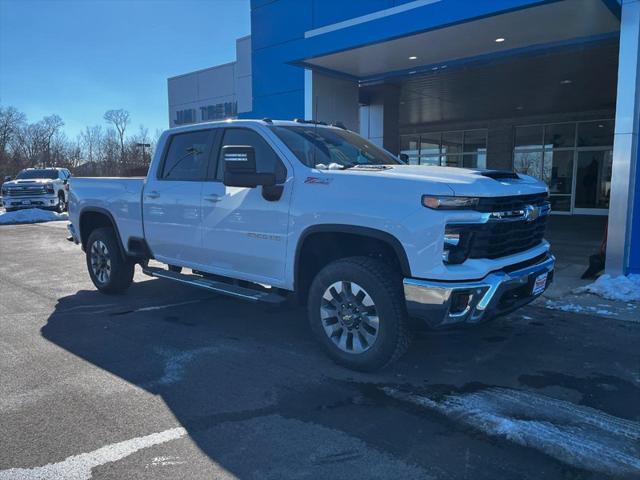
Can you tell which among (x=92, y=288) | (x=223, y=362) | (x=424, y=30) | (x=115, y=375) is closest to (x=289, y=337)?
(x=223, y=362)

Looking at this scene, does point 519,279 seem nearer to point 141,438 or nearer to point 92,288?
point 141,438

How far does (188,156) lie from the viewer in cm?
587

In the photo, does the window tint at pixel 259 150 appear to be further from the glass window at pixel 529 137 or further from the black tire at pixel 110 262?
the glass window at pixel 529 137

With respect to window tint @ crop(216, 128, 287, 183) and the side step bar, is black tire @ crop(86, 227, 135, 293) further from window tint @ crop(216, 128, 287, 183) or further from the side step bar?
window tint @ crop(216, 128, 287, 183)

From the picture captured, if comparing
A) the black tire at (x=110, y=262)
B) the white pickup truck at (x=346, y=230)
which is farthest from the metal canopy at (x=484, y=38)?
the black tire at (x=110, y=262)

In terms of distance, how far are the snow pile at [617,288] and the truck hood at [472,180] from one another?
310 centimetres

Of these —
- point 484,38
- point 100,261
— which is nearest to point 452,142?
point 484,38

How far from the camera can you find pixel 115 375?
4219 millimetres

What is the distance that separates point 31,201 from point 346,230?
21483 millimetres

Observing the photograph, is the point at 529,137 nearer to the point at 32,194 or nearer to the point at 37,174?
the point at 32,194

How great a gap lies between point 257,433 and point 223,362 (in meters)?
1.33

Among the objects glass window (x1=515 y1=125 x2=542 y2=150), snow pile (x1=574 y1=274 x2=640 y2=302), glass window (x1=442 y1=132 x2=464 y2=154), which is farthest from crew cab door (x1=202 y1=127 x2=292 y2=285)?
glass window (x1=442 y1=132 x2=464 y2=154)

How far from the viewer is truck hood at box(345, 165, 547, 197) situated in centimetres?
374

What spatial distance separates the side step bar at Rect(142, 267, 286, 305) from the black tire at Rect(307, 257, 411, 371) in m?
0.63
